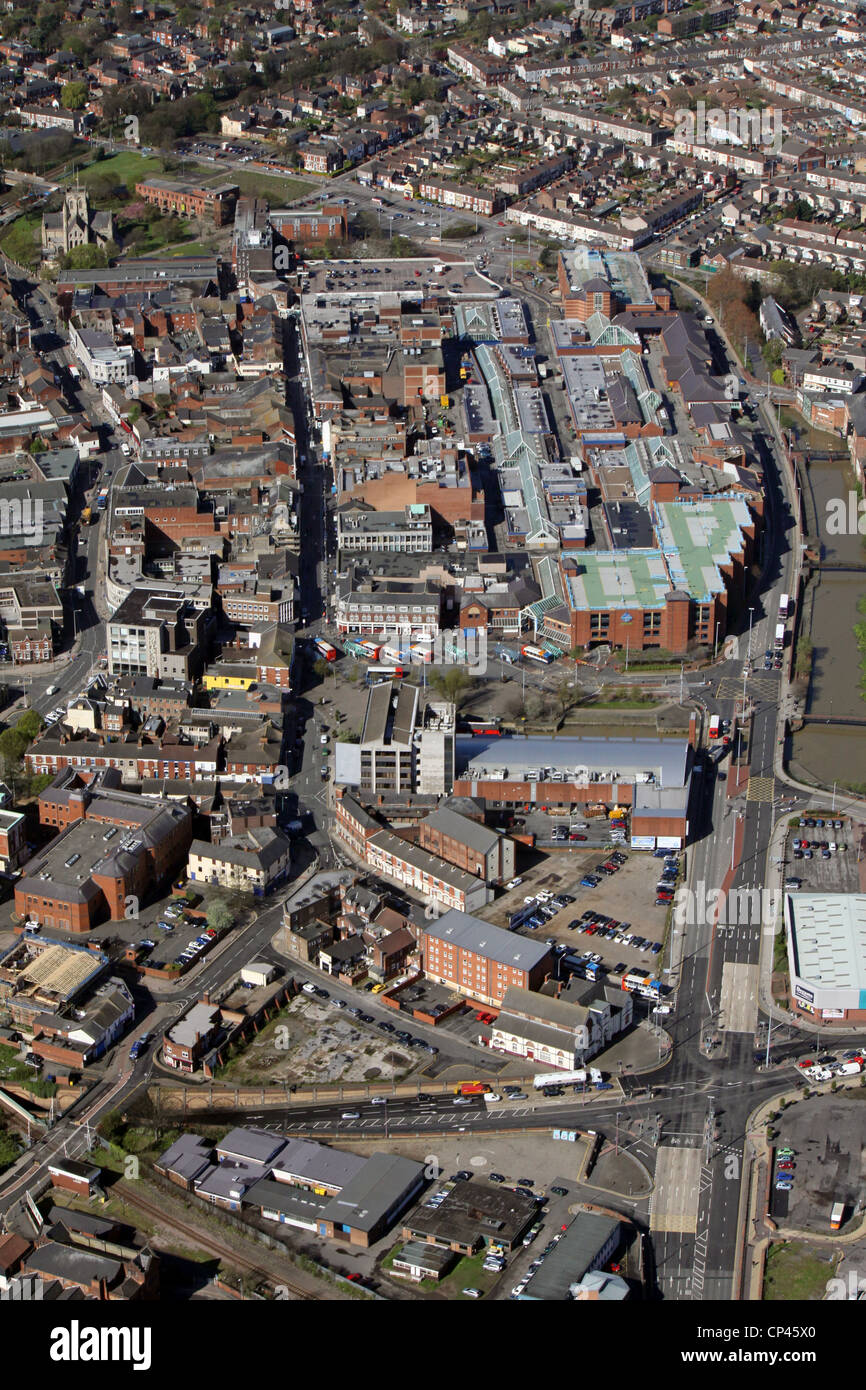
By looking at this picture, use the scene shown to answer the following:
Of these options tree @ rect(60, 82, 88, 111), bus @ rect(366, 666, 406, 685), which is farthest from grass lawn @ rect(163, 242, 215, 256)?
bus @ rect(366, 666, 406, 685)

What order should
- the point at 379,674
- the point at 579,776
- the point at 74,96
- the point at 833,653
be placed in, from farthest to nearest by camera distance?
the point at 74,96, the point at 833,653, the point at 379,674, the point at 579,776

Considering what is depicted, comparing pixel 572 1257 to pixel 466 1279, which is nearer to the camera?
pixel 572 1257

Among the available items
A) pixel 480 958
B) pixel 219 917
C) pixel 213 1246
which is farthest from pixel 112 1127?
pixel 480 958

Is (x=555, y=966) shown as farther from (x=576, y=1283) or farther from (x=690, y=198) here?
(x=690, y=198)

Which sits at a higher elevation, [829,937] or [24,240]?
[24,240]

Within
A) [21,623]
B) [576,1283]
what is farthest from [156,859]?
[576,1283]

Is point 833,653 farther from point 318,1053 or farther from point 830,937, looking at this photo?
point 318,1053

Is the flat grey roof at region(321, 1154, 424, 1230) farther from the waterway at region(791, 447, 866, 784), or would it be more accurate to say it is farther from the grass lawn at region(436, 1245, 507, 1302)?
the waterway at region(791, 447, 866, 784)
